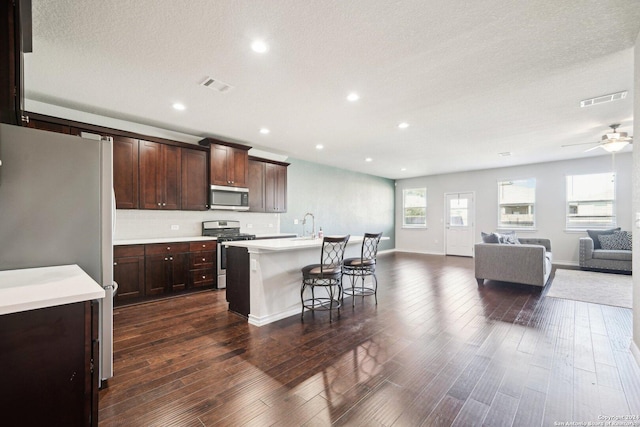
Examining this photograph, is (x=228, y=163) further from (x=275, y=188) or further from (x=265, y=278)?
(x=265, y=278)

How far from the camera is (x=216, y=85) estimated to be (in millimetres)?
3203

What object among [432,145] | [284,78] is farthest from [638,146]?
[432,145]

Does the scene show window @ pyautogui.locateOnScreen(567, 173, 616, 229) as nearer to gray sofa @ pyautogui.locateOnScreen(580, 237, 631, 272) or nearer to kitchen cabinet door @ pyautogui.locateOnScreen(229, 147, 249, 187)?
gray sofa @ pyautogui.locateOnScreen(580, 237, 631, 272)

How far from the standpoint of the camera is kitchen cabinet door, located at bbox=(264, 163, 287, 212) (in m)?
6.10

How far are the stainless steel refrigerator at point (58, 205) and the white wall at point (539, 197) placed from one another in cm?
918

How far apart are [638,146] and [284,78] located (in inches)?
125

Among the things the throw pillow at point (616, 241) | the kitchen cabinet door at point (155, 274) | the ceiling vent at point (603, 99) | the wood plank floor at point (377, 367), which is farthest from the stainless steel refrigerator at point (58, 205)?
the throw pillow at point (616, 241)

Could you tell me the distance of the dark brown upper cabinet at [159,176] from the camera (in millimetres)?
4367

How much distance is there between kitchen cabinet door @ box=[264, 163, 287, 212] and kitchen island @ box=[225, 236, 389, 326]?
2560 mm

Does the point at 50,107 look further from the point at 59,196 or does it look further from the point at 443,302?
the point at 443,302

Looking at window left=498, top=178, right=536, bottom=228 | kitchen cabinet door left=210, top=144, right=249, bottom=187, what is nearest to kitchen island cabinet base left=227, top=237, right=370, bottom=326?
kitchen cabinet door left=210, top=144, right=249, bottom=187

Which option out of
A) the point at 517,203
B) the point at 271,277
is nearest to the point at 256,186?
the point at 271,277

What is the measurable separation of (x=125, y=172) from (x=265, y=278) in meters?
2.76

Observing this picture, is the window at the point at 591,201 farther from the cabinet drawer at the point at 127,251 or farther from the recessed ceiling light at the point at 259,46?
the cabinet drawer at the point at 127,251
